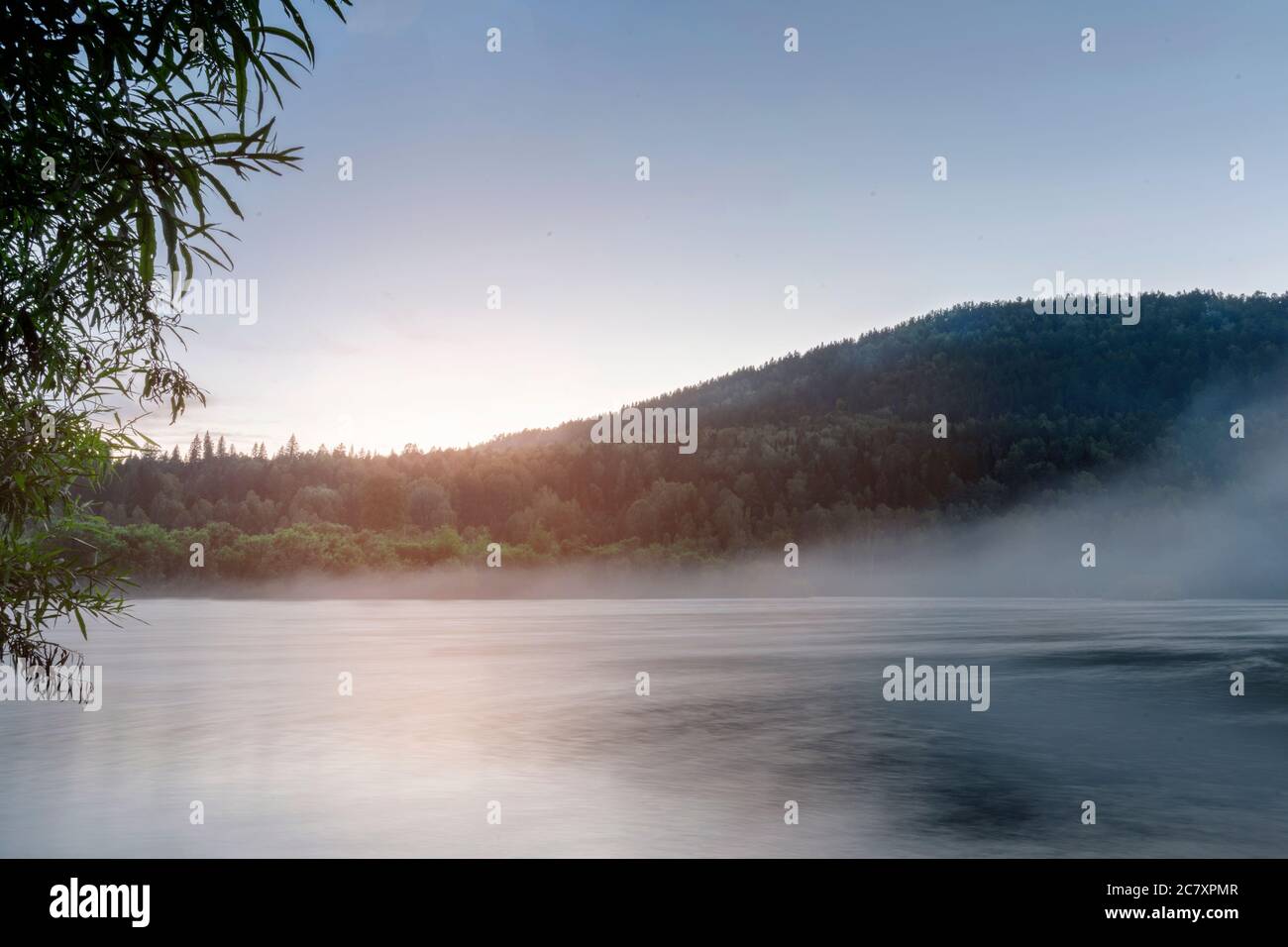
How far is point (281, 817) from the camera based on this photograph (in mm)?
10031

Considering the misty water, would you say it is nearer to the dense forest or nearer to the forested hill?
the dense forest

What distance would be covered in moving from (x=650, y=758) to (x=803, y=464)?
→ 109 metres

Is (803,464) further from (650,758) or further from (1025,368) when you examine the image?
(650,758)

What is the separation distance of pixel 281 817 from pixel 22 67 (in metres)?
6.97

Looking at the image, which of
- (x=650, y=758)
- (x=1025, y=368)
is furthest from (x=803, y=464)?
(x=650, y=758)

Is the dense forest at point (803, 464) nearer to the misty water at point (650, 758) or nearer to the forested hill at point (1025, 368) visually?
the forested hill at point (1025, 368)

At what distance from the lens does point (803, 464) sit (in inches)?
4759

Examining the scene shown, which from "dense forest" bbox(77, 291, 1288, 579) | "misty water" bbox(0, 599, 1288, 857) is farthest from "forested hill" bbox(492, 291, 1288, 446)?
"misty water" bbox(0, 599, 1288, 857)

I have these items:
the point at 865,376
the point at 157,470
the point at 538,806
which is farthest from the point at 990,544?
the point at 538,806

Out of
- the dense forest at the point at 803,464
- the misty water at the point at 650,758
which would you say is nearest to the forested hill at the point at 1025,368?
the dense forest at the point at 803,464

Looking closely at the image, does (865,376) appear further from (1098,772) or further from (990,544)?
(1098,772)

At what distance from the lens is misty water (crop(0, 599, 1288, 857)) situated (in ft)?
30.9

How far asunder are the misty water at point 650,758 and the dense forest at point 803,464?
50.1 metres
